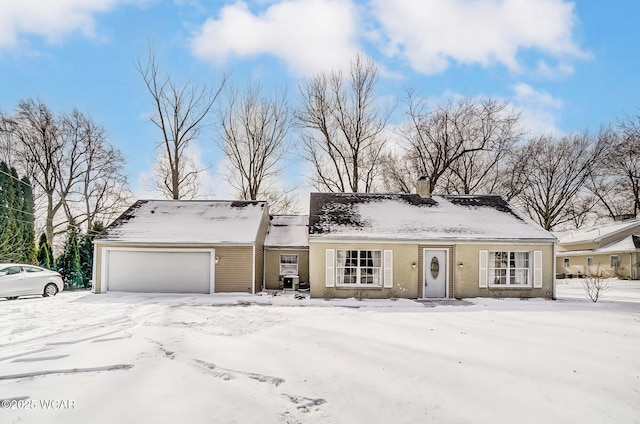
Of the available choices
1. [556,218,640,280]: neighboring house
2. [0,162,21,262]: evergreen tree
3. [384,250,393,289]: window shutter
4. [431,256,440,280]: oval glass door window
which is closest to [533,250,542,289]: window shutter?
[431,256,440,280]: oval glass door window

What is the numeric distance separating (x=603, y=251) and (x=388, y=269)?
21053 millimetres

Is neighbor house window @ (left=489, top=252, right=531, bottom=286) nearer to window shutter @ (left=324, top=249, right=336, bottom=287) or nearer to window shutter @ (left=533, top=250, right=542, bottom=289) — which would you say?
window shutter @ (left=533, top=250, right=542, bottom=289)

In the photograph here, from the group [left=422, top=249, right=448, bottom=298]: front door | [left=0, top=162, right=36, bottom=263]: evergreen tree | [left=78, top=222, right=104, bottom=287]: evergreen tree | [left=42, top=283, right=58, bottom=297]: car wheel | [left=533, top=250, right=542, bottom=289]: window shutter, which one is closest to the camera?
[left=42, top=283, right=58, bottom=297]: car wheel

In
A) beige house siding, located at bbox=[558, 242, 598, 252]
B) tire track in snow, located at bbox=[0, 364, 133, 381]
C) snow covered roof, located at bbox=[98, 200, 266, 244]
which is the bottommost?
tire track in snow, located at bbox=[0, 364, 133, 381]

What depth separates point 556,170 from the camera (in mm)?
32531

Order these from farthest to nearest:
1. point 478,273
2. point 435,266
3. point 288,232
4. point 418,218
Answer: point 288,232 < point 418,218 < point 435,266 < point 478,273

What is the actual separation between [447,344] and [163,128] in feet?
78.2

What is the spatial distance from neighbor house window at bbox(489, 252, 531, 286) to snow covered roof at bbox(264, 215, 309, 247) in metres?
7.91

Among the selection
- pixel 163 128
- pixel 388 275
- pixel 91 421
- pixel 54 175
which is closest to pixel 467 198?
pixel 388 275

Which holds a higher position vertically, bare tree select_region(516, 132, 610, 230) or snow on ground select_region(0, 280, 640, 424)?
bare tree select_region(516, 132, 610, 230)

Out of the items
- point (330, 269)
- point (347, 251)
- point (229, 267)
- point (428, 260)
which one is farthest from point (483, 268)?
point (229, 267)

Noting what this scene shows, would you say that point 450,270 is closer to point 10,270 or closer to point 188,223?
point 188,223

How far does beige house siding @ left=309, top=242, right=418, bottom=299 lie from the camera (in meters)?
14.5

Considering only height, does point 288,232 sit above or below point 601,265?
above
